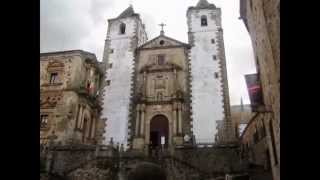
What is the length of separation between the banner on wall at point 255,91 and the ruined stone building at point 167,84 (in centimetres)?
1234

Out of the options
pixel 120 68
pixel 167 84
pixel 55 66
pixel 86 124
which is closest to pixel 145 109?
pixel 167 84

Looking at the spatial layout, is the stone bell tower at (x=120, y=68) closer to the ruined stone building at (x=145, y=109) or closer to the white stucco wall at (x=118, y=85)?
the white stucco wall at (x=118, y=85)

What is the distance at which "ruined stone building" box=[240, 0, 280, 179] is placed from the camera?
8.89 meters

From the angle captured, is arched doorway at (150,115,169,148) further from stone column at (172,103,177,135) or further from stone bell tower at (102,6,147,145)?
stone bell tower at (102,6,147,145)

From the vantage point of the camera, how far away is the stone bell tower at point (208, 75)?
26.6 m

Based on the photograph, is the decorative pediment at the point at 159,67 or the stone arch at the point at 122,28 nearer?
the decorative pediment at the point at 159,67

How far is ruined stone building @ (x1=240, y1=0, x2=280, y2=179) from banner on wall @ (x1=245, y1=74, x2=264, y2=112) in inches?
13.4

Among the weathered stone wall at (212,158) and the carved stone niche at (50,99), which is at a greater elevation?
the carved stone niche at (50,99)

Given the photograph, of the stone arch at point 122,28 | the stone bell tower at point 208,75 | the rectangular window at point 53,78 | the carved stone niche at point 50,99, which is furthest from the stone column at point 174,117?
the stone arch at point 122,28

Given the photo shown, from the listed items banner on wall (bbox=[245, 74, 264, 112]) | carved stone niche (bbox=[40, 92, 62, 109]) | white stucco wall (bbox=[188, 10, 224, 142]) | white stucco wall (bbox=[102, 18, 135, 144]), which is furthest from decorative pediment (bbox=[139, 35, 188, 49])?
banner on wall (bbox=[245, 74, 264, 112])

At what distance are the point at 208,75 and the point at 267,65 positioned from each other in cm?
1824
